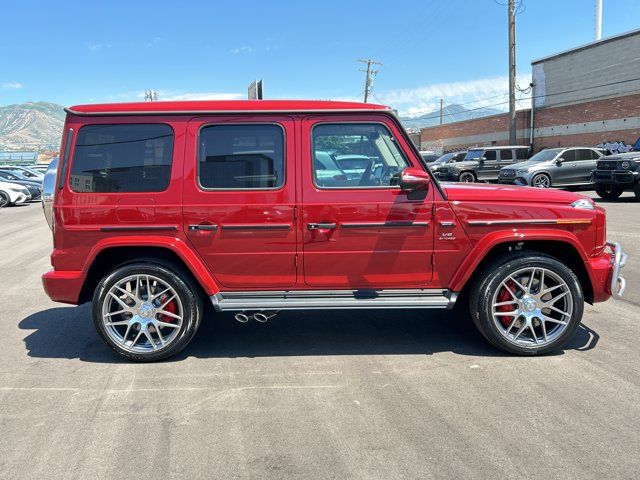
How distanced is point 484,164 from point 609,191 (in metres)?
8.79

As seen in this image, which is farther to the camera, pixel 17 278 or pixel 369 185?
pixel 17 278

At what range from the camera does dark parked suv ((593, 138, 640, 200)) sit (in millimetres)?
14984

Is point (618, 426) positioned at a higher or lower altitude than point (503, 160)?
lower

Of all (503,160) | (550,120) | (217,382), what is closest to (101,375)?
(217,382)

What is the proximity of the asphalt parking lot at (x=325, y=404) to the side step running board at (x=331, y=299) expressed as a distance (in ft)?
1.58

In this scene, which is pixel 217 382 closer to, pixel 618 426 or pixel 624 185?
pixel 618 426

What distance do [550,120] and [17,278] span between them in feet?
108

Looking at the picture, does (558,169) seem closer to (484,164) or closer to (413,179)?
(484,164)

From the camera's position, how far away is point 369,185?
4.09 meters

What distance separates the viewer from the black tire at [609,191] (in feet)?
52.1

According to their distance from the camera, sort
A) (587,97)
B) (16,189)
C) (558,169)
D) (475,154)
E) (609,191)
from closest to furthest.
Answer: (609,191) → (558,169) → (16,189) → (475,154) → (587,97)

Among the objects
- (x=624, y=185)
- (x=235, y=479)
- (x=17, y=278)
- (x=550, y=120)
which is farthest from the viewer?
(x=550, y=120)

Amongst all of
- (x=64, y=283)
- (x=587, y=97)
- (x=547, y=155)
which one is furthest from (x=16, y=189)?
(x=587, y=97)

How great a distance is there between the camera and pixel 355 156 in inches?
162
